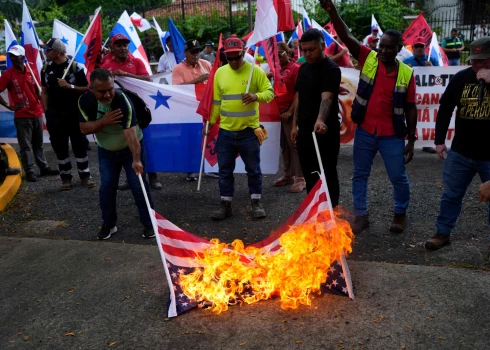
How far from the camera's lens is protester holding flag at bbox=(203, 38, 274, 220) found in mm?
5531

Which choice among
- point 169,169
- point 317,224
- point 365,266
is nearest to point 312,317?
point 317,224

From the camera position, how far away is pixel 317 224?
381cm

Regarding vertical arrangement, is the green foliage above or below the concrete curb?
above

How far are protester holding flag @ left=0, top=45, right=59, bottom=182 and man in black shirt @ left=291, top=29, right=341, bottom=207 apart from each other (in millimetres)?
4846

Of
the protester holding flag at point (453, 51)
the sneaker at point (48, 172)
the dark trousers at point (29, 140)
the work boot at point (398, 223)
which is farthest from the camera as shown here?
the protester holding flag at point (453, 51)

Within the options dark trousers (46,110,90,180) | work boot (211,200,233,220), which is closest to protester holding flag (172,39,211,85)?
dark trousers (46,110,90,180)

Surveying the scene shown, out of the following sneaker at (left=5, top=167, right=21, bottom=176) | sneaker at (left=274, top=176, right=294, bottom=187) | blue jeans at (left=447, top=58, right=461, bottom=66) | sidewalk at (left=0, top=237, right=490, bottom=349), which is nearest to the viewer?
sidewalk at (left=0, top=237, right=490, bottom=349)

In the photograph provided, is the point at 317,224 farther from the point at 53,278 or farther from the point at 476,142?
the point at 53,278

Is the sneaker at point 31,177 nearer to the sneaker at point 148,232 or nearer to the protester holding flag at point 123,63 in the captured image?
the protester holding flag at point 123,63

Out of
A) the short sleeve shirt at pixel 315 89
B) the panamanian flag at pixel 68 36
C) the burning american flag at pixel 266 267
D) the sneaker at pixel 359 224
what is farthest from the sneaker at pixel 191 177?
the burning american flag at pixel 266 267

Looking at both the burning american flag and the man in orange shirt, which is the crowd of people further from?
the man in orange shirt

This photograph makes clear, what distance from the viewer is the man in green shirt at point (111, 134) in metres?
4.70

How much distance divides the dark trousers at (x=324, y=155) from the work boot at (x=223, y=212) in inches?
45.5

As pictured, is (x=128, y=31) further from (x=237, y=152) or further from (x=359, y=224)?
(x=359, y=224)
